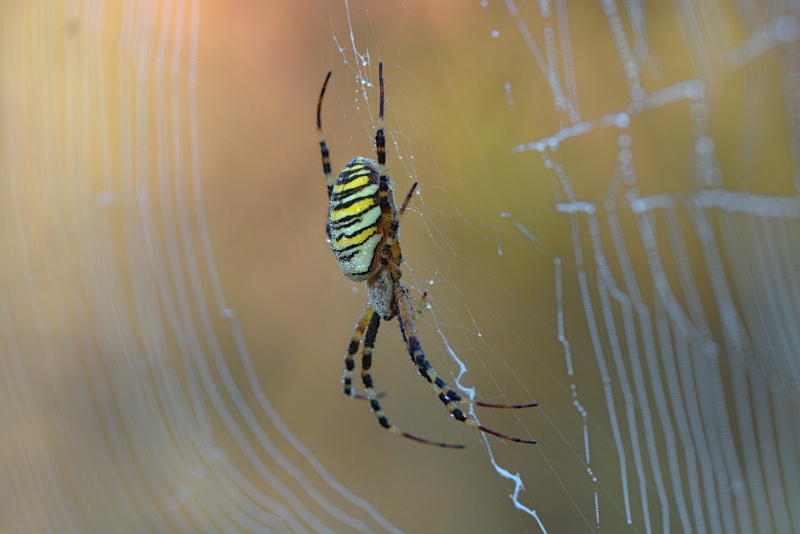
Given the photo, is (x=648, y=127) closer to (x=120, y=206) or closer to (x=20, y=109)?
(x=120, y=206)

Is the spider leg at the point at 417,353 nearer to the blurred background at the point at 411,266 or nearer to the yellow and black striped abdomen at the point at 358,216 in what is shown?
the blurred background at the point at 411,266

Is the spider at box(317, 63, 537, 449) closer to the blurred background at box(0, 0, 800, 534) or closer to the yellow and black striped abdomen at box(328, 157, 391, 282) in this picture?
the yellow and black striped abdomen at box(328, 157, 391, 282)

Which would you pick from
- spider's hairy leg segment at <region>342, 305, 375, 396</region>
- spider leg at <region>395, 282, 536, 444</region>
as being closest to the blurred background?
spider leg at <region>395, 282, 536, 444</region>

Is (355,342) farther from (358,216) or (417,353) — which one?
(358,216)

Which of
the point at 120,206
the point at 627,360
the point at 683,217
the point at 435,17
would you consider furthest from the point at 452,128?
the point at 120,206

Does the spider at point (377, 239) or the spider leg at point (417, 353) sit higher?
the spider at point (377, 239)

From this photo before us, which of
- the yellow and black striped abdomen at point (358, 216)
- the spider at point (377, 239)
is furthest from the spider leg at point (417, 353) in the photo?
the yellow and black striped abdomen at point (358, 216)

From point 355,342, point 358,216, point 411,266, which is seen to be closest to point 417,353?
point 355,342

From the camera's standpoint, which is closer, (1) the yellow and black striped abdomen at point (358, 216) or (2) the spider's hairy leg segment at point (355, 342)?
(1) the yellow and black striped abdomen at point (358, 216)
